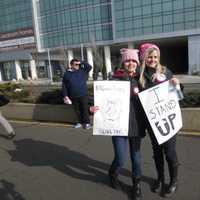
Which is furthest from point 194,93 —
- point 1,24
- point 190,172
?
point 1,24

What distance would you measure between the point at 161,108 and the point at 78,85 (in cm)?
395

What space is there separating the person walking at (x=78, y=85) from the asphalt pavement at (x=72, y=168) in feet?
2.01

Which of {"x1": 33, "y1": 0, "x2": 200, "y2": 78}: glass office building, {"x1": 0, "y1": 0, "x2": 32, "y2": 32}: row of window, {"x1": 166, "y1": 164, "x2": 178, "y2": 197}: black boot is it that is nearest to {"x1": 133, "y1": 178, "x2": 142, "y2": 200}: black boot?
{"x1": 166, "y1": 164, "x2": 178, "y2": 197}: black boot

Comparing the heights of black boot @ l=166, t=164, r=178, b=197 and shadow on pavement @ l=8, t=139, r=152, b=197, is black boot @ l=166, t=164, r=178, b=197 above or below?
above

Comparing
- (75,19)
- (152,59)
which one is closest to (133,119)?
(152,59)

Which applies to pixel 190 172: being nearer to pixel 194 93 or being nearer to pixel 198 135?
pixel 198 135

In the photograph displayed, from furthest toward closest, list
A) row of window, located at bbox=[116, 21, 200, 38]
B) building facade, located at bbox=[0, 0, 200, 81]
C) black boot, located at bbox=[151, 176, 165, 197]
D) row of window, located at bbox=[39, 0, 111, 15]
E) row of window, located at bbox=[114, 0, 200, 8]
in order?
row of window, located at bbox=[39, 0, 111, 15] → building facade, located at bbox=[0, 0, 200, 81] → row of window, located at bbox=[116, 21, 200, 38] → row of window, located at bbox=[114, 0, 200, 8] → black boot, located at bbox=[151, 176, 165, 197]

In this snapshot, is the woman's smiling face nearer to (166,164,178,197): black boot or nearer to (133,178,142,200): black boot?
(166,164,178,197): black boot

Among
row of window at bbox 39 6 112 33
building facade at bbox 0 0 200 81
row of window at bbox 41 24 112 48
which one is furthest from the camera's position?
row of window at bbox 39 6 112 33

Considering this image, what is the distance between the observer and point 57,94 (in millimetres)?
8883

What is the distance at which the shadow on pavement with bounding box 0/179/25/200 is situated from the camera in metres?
3.95

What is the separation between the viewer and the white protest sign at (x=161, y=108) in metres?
3.50

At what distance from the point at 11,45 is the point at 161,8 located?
121ft

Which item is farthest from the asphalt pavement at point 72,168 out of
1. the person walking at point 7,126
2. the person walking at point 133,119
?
the person walking at point 133,119
